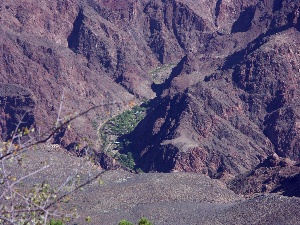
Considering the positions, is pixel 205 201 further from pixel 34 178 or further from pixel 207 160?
pixel 207 160

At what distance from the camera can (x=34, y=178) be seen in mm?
43188

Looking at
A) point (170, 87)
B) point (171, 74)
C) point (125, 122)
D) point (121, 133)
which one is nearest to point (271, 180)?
point (121, 133)

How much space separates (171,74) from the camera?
10188 centimetres

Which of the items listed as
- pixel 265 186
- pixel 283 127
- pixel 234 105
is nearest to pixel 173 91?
pixel 234 105

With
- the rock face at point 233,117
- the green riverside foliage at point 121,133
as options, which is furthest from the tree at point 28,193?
the green riverside foliage at point 121,133

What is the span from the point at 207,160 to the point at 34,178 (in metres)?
22.4

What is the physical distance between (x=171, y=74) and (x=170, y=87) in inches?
557

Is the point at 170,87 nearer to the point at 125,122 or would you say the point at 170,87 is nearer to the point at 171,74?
the point at 171,74

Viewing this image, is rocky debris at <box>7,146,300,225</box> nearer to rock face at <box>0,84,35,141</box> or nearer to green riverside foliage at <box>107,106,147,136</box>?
rock face at <box>0,84,35,141</box>

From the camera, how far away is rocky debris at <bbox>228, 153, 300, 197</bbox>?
45.2 metres

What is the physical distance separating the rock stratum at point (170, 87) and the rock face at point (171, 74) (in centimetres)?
16

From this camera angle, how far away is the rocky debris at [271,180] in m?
45.2

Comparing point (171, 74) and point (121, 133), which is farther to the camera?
point (171, 74)

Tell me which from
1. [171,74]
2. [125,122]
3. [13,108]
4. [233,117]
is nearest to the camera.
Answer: [13,108]
